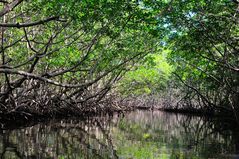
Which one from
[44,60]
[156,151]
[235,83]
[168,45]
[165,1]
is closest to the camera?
[156,151]

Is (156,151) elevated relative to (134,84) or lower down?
lower down

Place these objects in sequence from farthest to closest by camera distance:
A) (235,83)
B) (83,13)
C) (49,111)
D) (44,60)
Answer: (235,83), (49,111), (44,60), (83,13)

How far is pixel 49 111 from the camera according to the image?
51.6ft

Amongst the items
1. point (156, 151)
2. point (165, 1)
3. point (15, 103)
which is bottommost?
point (156, 151)

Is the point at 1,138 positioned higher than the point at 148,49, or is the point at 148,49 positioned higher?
the point at 148,49

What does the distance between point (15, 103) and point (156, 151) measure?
16.0ft

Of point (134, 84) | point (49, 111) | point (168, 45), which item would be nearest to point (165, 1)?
point (168, 45)

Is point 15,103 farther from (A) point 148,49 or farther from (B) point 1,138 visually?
(A) point 148,49

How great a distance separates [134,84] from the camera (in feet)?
87.1

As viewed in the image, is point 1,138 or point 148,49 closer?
point 1,138

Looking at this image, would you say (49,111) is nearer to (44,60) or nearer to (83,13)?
(44,60)

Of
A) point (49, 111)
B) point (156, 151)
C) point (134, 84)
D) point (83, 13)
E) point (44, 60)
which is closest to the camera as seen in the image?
point (156, 151)

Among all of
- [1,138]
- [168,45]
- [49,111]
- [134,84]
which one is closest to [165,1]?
[168,45]

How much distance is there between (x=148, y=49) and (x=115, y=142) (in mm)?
5760
